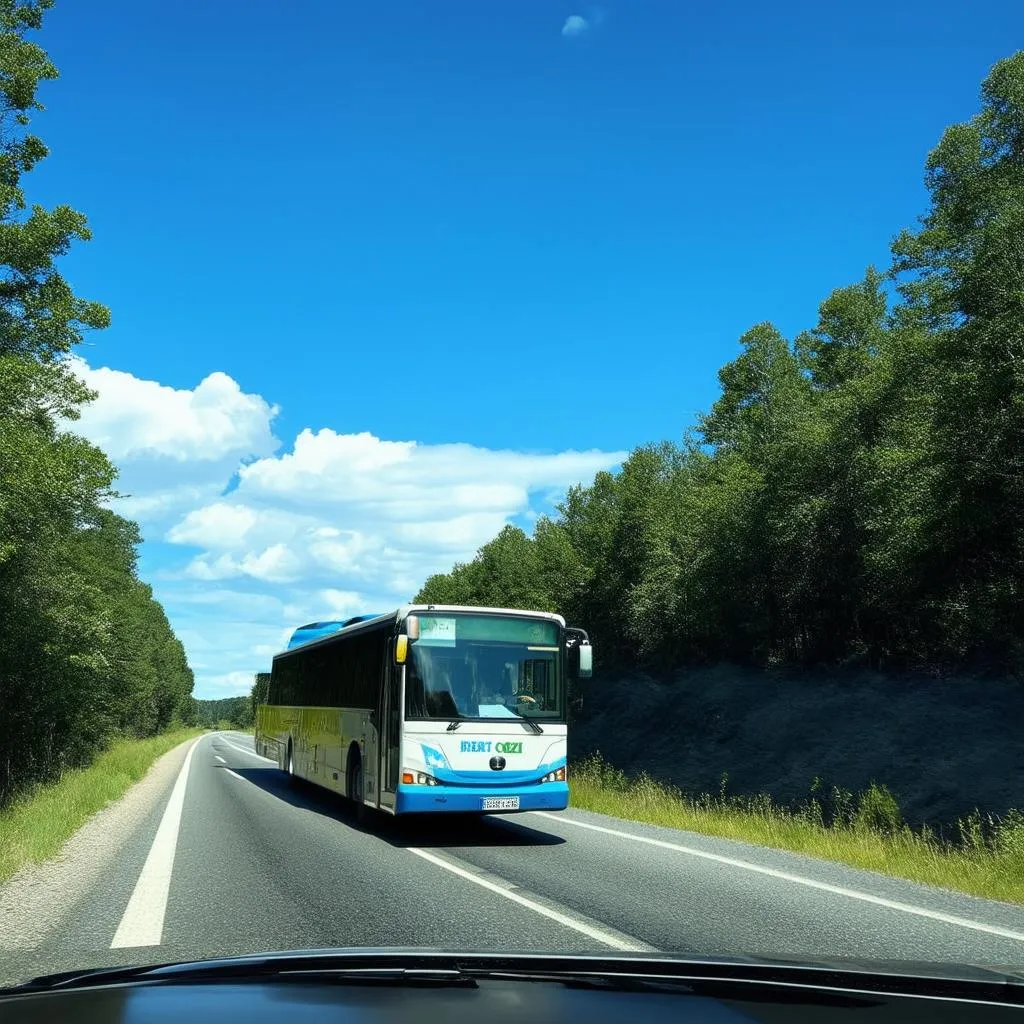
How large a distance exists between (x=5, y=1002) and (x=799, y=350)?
196ft

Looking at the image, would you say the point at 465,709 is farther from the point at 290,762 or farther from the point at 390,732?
the point at 290,762

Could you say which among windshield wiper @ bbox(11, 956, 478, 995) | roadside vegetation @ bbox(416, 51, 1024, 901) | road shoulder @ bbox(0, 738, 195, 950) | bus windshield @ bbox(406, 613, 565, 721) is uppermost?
roadside vegetation @ bbox(416, 51, 1024, 901)

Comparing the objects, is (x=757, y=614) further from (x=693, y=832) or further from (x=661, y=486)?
(x=693, y=832)

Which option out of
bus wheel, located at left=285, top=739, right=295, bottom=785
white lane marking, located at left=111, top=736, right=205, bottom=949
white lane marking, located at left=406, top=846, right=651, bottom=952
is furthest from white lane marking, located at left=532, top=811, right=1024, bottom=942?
bus wheel, located at left=285, top=739, right=295, bottom=785

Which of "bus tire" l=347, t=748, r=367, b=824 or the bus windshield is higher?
the bus windshield

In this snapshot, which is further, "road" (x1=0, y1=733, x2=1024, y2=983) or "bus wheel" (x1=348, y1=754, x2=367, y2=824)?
"bus wheel" (x1=348, y1=754, x2=367, y2=824)

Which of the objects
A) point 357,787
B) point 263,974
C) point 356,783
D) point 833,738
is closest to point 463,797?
point 357,787

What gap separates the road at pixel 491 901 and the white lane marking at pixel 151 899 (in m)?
0.02

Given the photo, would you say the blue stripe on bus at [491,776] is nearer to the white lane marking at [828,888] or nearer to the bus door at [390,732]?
the bus door at [390,732]

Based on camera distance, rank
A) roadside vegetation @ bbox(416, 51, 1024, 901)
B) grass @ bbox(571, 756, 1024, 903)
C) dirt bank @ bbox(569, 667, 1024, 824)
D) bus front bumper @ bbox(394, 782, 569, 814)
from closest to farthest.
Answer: grass @ bbox(571, 756, 1024, 903)
bus front bumper @ bbox(394, 782, 569, 814)
roadside vegetation @ bbox(416, 51, 1024, 901)
dirt bank @ bbox(569, 667, 1024, 824)

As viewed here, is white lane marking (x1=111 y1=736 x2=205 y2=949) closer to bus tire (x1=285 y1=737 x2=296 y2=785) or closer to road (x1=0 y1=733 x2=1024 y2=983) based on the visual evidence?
road (x1=0 y1=733 x2=1024 y2=983)

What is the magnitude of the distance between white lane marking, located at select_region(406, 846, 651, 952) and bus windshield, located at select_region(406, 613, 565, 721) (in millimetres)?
2275

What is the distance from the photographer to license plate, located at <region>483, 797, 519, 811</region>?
1203 centimetres

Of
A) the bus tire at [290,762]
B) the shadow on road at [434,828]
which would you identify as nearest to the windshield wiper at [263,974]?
the shadow on road at [434,828]
